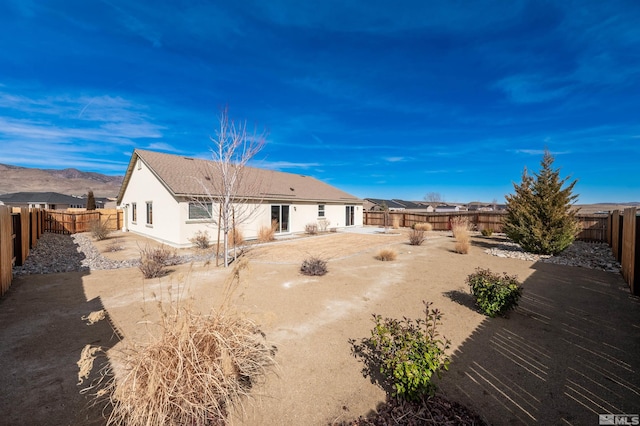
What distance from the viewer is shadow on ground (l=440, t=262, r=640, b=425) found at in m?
2.74

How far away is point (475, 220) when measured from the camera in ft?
70.8

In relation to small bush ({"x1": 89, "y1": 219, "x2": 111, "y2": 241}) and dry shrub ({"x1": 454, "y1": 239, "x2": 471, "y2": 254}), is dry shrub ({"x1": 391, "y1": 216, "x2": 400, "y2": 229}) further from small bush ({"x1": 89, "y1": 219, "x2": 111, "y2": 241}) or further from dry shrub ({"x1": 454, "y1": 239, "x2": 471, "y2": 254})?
small bush ({"x1": 89, "y1": 219, "x2": 111, "y2": 241})

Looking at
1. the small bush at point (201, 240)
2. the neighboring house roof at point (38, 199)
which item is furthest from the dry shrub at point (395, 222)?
the neighboring house roof at point (38, 199)

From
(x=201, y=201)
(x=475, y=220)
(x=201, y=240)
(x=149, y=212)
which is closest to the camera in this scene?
(x=201, y=240)

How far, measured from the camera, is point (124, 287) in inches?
258

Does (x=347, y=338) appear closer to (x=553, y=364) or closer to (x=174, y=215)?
(x=553, y=364)

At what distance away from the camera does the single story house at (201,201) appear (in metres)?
12.8

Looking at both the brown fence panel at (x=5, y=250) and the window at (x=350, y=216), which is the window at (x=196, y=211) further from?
the window at (x=350, y=216)

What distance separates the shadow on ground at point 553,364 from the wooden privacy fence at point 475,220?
33.0 feet

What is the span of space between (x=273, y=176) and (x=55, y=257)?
1368 cm

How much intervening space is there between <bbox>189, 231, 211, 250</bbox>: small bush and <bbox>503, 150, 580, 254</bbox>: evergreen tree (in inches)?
549

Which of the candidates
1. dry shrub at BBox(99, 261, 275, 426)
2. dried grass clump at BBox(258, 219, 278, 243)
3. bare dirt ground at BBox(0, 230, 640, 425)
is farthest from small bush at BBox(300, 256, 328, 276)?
dried grass clump at BBox(258, 219, 278, 243)

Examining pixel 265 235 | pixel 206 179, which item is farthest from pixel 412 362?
pixel 206 179

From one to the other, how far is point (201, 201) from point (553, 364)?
44.2 ft
